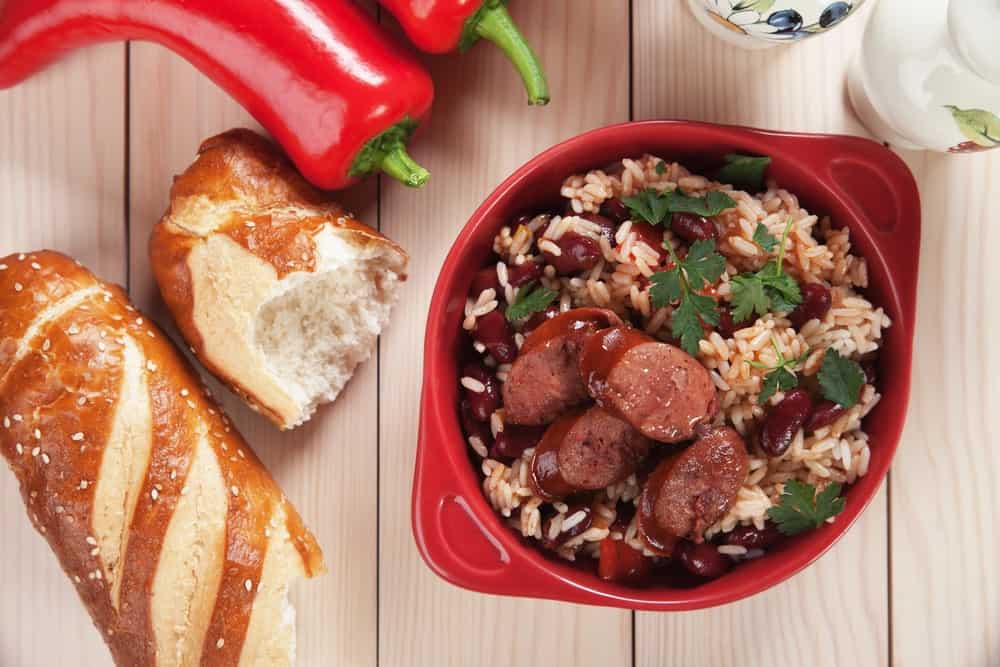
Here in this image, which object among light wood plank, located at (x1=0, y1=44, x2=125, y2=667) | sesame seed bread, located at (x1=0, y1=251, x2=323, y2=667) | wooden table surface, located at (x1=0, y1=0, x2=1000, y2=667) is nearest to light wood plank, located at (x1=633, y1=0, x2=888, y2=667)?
wooden table surface, located at (x1=0, y1=0, x2=1000, y2=667)

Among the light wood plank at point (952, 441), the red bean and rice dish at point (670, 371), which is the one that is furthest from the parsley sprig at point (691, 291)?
the light wood plank at point (952, 441)

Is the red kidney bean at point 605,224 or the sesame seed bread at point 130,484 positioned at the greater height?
the red kidney bean at point 605,224

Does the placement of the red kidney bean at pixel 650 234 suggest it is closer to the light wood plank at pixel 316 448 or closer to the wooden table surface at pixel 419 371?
the wooden table surface at pixel 419 371

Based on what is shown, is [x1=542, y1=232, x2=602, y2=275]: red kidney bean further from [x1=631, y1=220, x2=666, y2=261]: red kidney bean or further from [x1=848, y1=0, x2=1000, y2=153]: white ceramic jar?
[x1=848, y1=0, x2=1000, y2=153]: white ceramic jar

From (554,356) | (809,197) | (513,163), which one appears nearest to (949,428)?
(809,197)

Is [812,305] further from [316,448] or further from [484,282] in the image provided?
[316,448]

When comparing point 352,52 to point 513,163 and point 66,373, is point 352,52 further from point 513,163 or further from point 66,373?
point 66,373

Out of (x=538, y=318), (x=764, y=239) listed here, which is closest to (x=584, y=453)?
(x=538, y=318)
